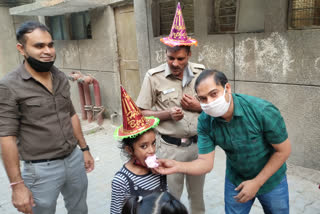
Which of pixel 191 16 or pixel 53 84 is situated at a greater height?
pixel 191 16

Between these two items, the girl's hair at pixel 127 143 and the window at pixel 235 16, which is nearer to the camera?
the girl's hair at pixel 127 143

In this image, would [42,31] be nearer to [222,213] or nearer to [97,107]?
[222,213]

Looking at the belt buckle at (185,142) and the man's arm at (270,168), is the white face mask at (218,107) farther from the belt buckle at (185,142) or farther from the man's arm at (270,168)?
the belt buckle at (185,142)

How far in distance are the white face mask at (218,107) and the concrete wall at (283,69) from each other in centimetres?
256

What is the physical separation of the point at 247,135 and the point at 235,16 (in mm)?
3251

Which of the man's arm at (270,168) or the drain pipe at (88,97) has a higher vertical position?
the man's arm at (270,168)

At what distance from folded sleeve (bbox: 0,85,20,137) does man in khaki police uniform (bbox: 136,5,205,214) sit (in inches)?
43.6

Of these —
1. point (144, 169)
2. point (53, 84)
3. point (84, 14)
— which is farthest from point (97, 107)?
point (144, 169)

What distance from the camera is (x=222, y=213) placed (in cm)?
336

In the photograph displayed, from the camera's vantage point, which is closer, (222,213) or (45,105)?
(45,105)

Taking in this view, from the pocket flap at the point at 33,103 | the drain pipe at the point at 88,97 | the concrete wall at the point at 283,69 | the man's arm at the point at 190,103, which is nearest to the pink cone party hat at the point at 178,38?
the man's arm at the point at 190,103

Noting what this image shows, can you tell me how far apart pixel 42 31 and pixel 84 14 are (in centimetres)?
629

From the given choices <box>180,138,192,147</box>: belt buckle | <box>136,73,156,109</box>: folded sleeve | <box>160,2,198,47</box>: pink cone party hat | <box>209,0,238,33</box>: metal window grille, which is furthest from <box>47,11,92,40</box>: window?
<box>180,138,192,147</box>: belt buckle

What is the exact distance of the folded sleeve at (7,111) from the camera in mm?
2008
